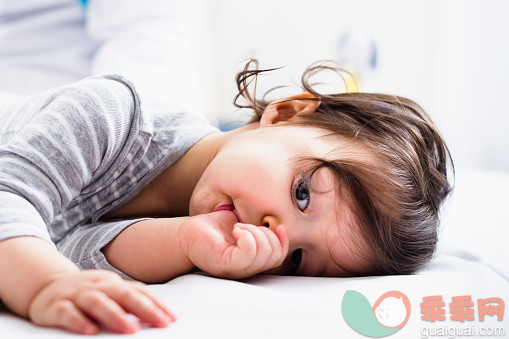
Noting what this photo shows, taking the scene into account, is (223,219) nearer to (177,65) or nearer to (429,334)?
(429,334)

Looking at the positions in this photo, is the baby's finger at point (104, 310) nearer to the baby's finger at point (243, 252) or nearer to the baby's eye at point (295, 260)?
the baby's finger at point (243, 252)

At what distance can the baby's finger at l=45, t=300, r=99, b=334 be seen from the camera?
0.43 m

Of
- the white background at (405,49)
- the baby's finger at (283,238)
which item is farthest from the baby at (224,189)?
the white background at (405,49)

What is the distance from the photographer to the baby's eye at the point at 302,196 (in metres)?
0.68

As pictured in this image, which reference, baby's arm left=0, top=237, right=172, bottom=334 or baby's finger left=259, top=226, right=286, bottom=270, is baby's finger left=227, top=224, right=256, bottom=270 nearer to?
baby's finger left=259, top=226, right=286, bottom=270

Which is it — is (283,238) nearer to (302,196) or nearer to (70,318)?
(302,196)

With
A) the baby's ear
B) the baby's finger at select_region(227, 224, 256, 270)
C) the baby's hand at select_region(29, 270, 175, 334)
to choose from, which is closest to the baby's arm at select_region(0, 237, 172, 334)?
the baby's hand at select_region(29, 270, 175, 334)

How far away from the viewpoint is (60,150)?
0.67 meters

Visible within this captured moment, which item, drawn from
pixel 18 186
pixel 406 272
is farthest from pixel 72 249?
pixel 406 272

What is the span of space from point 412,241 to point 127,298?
424 mm

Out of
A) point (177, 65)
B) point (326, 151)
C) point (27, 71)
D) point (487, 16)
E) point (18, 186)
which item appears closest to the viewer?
point (18, 186)

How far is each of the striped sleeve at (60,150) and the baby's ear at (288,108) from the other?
21cm

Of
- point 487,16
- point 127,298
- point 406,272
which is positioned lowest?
point 406,272

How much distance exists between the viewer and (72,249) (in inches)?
29.2
